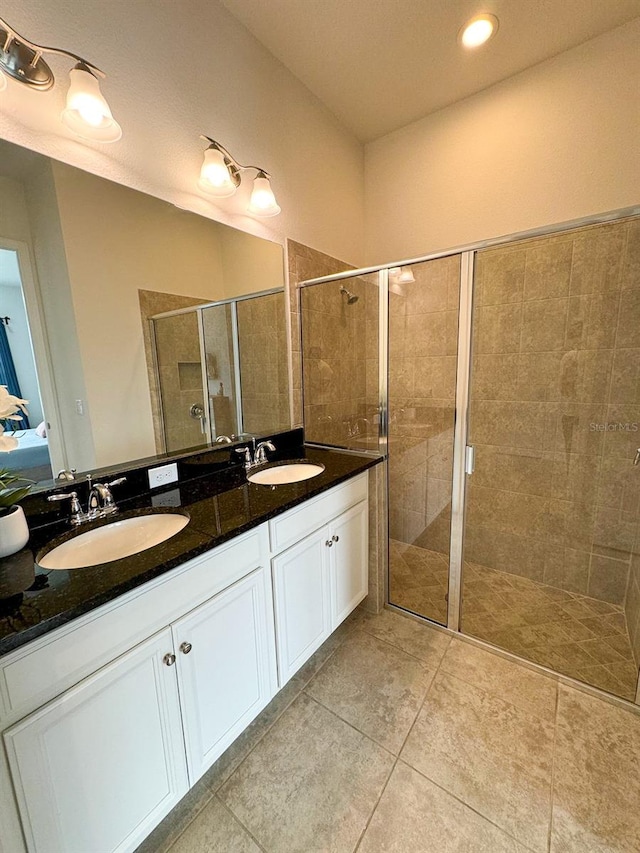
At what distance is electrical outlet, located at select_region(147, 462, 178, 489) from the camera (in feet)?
4.73

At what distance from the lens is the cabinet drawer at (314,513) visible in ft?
4.29

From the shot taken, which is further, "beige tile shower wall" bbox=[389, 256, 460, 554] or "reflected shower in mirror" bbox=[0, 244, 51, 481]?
"beige tile shower wall" bbox=[389, 256, 460, 554]

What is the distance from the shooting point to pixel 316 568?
5.02 feet

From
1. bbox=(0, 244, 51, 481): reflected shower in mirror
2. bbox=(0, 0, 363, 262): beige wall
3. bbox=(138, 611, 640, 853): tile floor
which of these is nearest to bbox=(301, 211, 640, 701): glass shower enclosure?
bbox=(138, 611, 640, 853): tile floor

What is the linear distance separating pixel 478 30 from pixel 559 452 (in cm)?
215

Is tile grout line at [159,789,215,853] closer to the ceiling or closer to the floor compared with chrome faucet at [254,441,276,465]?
closer to the floor

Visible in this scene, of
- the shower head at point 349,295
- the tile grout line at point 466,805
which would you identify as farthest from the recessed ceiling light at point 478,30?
the tile grout line at point 466,805

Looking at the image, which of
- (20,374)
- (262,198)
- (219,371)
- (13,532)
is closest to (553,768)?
(13,532)

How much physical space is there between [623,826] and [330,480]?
1384mm

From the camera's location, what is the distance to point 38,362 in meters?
1.15

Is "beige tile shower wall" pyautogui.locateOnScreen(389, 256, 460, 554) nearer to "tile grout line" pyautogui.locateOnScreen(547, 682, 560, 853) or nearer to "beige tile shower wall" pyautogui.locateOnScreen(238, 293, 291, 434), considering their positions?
"beige tile shower wall" pyautogui.locateOnScreen(238, 293, 291, 434)

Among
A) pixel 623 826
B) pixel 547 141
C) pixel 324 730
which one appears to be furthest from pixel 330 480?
pixel 547 141

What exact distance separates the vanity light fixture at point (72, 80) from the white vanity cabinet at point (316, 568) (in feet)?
4.73

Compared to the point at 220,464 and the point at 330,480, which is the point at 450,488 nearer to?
the point at 330,480
